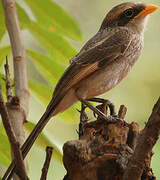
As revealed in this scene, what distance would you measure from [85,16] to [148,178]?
5625mm

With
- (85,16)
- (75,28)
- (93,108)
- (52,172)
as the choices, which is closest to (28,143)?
(93,108)

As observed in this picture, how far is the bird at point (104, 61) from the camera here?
3.47m

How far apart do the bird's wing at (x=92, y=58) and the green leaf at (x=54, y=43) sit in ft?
0.43

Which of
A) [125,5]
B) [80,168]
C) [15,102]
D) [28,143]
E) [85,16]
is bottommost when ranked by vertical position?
[80,168]

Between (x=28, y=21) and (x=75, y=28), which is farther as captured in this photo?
(x=75, y=28)

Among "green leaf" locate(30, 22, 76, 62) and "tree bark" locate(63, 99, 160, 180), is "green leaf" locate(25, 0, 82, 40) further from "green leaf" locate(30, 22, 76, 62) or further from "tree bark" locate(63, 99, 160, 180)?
"tree bark" locate(63, 99, 160, 180)

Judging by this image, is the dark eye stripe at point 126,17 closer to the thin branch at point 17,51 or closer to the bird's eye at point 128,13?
the bird's eye at point 128,13

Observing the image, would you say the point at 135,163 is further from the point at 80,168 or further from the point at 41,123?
the point at 41,123

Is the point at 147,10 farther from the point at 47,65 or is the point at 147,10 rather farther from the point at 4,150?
the point at 4,150

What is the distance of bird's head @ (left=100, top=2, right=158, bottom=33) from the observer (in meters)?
4.05

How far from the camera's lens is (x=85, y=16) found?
24.9 ft

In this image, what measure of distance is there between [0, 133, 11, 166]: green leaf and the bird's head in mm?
1981

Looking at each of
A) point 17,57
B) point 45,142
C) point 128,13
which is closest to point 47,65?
point 17,57

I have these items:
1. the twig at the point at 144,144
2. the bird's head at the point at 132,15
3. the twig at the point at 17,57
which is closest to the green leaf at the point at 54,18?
the twig at the point at 17,57
